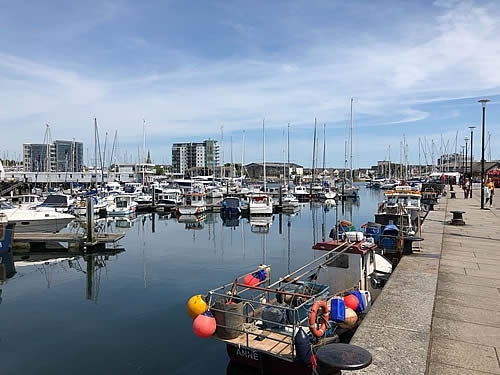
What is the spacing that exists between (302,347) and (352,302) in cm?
321

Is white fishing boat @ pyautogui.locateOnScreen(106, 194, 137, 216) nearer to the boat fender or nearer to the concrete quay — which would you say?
the concrete quay

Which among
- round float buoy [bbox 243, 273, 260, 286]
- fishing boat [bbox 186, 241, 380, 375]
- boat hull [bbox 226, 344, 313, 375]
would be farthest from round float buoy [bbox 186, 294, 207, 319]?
round float buoy [bbox 243, 273, 260, 286]

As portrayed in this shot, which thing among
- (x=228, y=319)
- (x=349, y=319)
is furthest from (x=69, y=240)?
(x=349, y=319)

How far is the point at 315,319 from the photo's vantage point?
8500mm

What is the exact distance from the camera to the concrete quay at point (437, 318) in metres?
6.35

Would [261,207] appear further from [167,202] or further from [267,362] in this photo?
[267,362]

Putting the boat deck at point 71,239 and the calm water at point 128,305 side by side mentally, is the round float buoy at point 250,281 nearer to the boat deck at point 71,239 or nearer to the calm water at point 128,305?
the calm water at point 128,305

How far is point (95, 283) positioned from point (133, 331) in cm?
766

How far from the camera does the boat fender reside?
8.00 m

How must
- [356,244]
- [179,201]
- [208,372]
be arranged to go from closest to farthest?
[208,372]
[356,244]
[179,201]

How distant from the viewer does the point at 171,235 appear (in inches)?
1464

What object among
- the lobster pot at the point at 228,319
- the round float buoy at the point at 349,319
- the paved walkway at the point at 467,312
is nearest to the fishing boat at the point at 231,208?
the paved walkway at the point at 467,312

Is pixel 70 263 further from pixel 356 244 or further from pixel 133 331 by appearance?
pixel 356 244

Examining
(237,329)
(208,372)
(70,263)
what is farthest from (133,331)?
(70,263)
